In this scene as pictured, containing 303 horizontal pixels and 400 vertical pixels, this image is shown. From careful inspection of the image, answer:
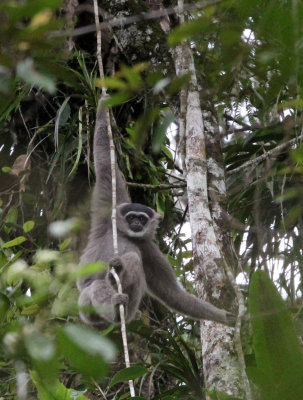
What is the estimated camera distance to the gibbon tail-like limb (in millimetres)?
5961

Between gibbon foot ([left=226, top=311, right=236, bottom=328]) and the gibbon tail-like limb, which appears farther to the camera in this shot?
the gibbon tail-like limb

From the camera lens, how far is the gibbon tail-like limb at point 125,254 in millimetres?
5961

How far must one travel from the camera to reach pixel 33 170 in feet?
23.5

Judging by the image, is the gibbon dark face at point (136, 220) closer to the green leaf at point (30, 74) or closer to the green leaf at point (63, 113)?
the green leaf at point (63, 113)

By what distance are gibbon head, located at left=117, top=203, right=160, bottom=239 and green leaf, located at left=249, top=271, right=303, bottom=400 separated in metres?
4.65

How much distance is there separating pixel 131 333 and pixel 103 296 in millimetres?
1170

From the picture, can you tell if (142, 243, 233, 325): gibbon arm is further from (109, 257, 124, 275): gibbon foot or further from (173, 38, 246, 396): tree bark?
(173, 38, 246, 396): tree bark

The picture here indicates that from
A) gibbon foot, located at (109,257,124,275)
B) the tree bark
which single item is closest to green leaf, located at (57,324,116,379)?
the tree bark

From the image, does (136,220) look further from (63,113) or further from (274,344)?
(274,344)

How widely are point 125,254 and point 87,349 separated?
5054 mm

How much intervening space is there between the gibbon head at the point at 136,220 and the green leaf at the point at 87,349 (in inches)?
208

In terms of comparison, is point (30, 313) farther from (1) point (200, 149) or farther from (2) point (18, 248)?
(1) point (200, 149)

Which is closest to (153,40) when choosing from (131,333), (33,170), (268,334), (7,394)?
(33,170)

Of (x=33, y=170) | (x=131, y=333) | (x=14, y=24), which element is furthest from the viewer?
(x=33, y=170)
